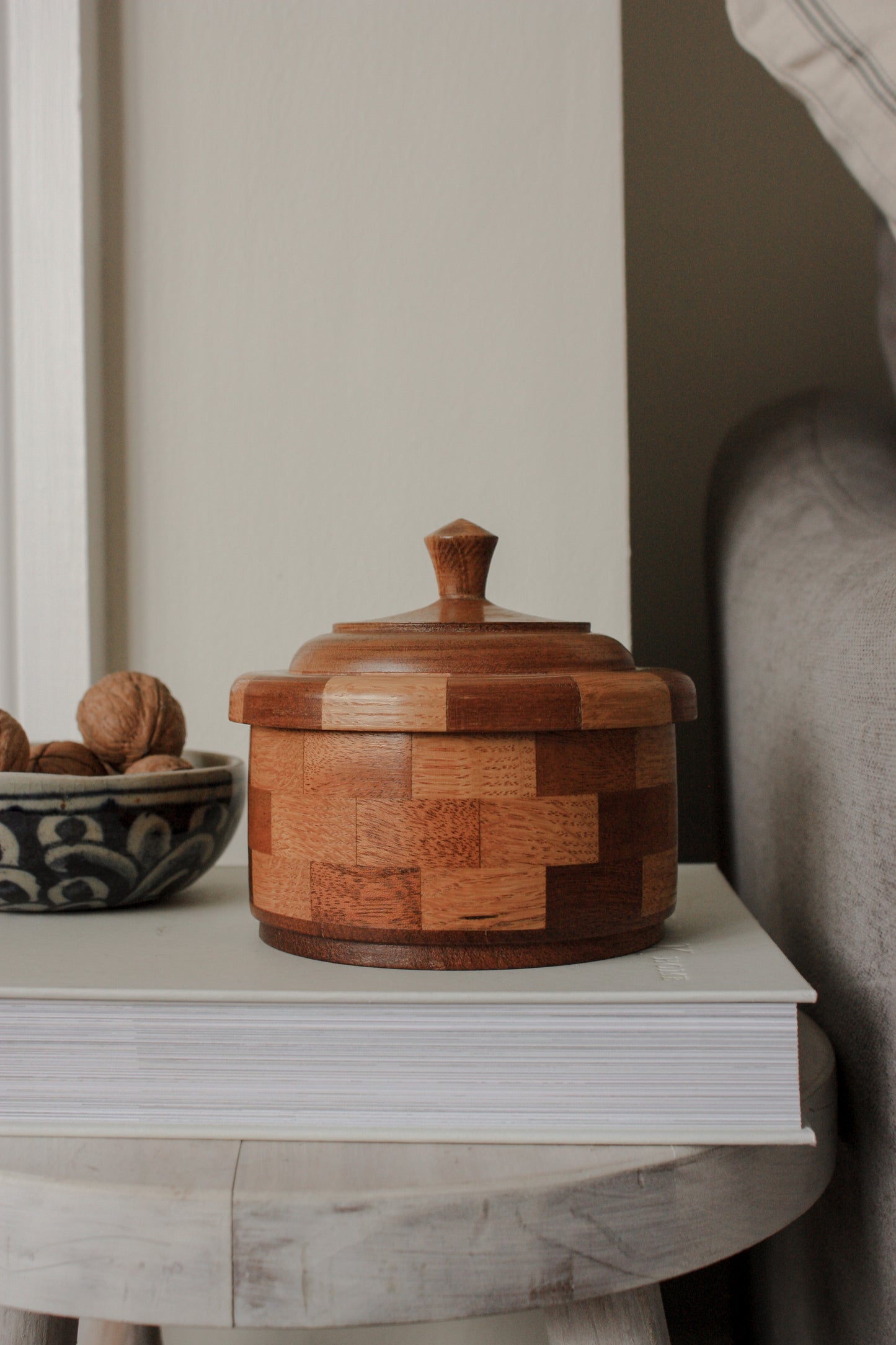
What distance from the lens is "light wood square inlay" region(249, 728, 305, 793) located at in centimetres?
45

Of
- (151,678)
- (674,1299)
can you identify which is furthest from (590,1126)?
(674,1299)

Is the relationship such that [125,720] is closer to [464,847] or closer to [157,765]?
[157,765]

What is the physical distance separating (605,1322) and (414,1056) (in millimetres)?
120

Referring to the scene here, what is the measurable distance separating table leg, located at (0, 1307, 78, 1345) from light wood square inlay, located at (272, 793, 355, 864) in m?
0.21

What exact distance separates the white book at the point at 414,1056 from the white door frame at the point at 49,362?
1.25 ft

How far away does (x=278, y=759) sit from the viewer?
1.50 ft

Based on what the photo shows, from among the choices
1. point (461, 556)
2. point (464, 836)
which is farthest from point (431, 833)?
point (461, 556)

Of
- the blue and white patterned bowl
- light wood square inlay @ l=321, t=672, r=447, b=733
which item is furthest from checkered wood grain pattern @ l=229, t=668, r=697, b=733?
the blue and white patterned bowl

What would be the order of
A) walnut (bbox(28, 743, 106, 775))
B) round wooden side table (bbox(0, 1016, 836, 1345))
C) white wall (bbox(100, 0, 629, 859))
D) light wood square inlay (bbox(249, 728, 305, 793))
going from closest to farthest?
1. round wooden side table (bbox(0, 1016, 836, 1345))
2. light wood square inlay (bbox(249, 728, 305, 793))
3. walnut (bbox(28, 743, 106, 775))
4. white wall (bbox(100, 0, 629, 859))

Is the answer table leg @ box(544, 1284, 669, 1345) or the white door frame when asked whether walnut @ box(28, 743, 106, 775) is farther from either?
table leg @ box(544, 1284, 669, 1345)

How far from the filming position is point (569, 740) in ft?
1.40

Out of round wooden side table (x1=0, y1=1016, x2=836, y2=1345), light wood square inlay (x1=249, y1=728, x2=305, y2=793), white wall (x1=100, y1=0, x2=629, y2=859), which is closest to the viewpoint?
round wooden side table (x1=0, y1=1016, x2=836, y2=1345)

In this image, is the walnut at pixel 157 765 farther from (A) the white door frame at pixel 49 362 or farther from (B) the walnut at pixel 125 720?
(A) the white door frame at pixel 49 362

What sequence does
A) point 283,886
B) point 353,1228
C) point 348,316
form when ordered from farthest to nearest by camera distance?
point 348,316 → point 283,886 → point 353,1228
